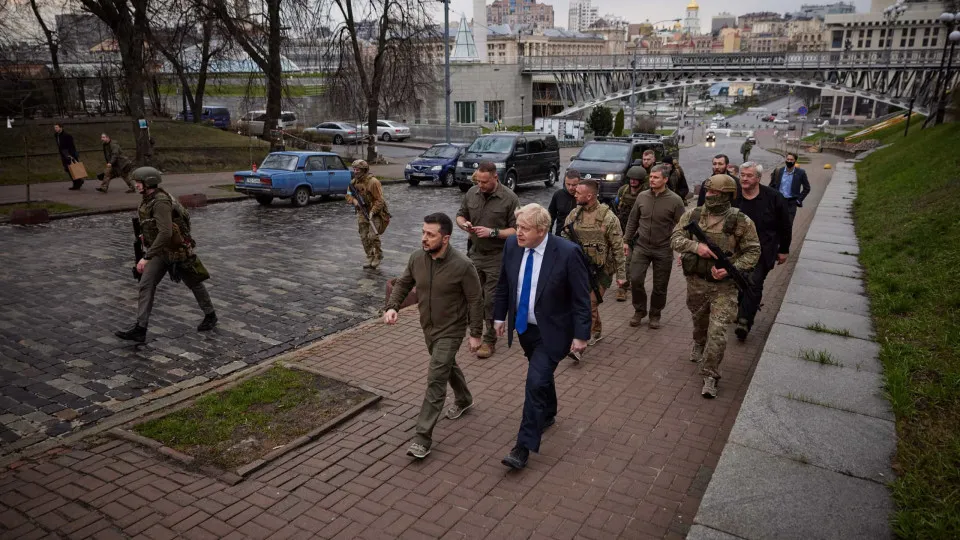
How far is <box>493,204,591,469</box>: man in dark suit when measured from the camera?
4754 mm

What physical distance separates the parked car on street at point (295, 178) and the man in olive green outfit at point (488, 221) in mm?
12236

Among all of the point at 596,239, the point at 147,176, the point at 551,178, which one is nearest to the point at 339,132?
the point at 551,178

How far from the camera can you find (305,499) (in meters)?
4.60

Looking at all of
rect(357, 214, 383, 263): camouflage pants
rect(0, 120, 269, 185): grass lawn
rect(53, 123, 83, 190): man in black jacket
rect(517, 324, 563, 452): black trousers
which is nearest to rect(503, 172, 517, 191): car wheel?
rect(357, 214, 383, 263): camouflage pants

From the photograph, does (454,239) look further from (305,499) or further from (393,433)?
(305,499)

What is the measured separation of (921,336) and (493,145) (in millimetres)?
17986

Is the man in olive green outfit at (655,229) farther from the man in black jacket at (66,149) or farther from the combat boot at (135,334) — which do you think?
the man in black jacket at (66,149)

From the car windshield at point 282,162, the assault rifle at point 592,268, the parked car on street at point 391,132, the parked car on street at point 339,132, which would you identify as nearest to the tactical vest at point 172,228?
the assault rifle at point 592,268

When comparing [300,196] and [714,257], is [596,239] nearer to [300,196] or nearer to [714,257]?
[714,257]

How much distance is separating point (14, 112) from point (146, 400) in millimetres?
28827

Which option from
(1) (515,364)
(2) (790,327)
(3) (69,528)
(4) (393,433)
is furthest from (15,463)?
(2) (790,327)

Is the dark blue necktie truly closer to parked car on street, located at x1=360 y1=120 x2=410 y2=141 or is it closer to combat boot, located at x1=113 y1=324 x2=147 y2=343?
combat boot, located at x1=113 y1=324 x2=147 y2=343

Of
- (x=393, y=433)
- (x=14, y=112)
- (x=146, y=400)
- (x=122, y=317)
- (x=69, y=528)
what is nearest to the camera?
(x=69, y=528)

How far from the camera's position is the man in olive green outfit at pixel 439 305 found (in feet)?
16.6
